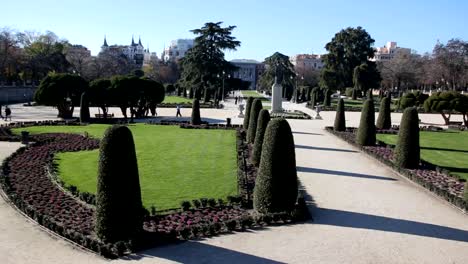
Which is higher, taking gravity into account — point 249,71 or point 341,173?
point 249,71

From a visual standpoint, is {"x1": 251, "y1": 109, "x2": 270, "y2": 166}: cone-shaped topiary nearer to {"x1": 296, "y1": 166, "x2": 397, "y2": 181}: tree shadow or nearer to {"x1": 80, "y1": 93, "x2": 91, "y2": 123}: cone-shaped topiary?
{"x1": 296, "y1": 166, "x2": 397, "y2": 181}: tree shadow

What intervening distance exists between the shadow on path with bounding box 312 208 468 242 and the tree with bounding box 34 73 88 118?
29.5 metres

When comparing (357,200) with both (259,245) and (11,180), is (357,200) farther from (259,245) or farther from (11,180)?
(11,180)

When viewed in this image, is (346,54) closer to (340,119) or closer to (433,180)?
(340,119)

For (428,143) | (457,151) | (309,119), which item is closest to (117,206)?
(457,151)

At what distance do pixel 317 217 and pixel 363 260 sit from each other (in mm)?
2750

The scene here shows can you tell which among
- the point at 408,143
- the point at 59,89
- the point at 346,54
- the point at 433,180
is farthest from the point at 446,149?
the point at 346,54

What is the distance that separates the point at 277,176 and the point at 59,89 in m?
29.3

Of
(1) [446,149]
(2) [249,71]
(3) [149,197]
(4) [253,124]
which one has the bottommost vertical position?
(3) [149,197]

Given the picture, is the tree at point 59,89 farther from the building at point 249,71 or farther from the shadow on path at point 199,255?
the building at point 249,71

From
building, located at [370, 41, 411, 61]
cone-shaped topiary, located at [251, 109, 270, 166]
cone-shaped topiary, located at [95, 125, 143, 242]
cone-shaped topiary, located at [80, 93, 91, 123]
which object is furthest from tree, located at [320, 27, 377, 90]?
building, located at [370, 41, 411, 61]

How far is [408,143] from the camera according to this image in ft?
58.9

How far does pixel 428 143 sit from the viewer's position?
26.8 meters

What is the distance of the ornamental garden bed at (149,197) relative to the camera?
10.1 metres
